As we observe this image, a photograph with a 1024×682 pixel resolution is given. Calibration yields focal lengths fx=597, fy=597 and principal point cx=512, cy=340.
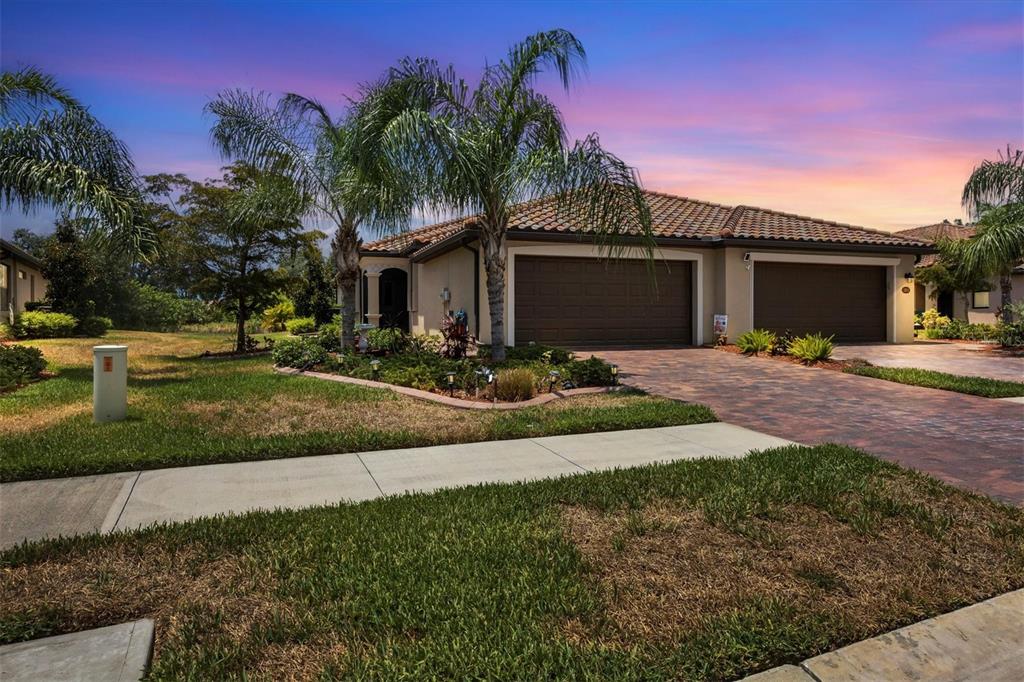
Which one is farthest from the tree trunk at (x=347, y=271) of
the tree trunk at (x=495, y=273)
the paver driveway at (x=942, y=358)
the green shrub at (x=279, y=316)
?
the green shrub at (x=279, y=316)

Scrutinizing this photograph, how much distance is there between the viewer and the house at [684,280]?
16.7 meters

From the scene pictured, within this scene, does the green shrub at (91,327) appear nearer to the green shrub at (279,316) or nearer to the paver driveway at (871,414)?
the green shrub at (279,316)

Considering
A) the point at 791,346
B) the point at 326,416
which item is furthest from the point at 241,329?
the point at 791,346

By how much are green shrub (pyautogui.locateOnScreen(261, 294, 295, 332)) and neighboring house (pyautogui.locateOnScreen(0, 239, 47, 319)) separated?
9442mm

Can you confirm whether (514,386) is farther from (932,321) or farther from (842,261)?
(932,321)

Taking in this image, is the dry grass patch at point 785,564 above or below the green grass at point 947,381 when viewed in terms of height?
below

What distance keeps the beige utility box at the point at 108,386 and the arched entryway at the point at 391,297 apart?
16755mm

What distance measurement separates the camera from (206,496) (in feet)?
15.7

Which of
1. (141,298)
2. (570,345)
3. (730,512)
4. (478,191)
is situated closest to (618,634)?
(730,512)

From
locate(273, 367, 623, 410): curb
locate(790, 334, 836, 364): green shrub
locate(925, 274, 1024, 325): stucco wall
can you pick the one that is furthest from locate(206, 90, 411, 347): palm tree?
locate(925, 274, 1024, 325): stucco wall

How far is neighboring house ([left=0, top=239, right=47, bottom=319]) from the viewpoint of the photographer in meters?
23.5

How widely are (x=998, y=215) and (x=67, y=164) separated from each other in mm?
25581

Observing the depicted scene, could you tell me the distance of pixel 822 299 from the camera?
19.7m

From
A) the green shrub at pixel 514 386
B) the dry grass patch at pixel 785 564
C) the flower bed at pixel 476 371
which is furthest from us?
the flower bed at pixel 476 371
